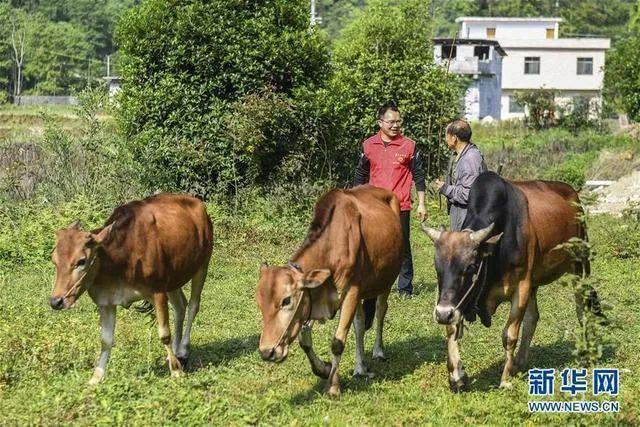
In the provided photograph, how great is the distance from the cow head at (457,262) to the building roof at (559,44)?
197 ft

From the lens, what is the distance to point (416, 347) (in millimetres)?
9109

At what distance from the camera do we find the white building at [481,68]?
56375 millimetres

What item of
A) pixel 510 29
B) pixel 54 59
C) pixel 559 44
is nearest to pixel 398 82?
pixel 54 59

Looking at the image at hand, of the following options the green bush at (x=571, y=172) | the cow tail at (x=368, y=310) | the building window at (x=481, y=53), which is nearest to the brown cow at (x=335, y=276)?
the cow tail at (x=368, y=310)

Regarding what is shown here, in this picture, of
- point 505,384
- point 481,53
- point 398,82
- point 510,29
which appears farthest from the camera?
point 510,29

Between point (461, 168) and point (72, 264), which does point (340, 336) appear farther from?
point (461, 168)

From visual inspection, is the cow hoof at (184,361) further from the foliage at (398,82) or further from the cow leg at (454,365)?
the foliage at (398,82)

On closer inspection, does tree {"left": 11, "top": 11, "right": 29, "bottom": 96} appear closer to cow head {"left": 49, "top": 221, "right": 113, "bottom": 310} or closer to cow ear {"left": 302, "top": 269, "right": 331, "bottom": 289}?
cow head {"left": 49, "top": 221, "right": 113, "bottom": 310}

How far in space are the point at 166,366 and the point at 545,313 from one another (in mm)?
4465

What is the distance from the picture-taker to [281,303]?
6.70 m

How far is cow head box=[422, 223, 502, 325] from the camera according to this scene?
7.07 m

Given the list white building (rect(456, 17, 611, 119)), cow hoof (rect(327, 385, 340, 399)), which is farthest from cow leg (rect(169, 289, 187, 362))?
white building (rect(456, 17, 611, 119))

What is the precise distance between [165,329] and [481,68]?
51366mm

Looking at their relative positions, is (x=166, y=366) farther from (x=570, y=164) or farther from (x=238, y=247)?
(x=570, y=164)
